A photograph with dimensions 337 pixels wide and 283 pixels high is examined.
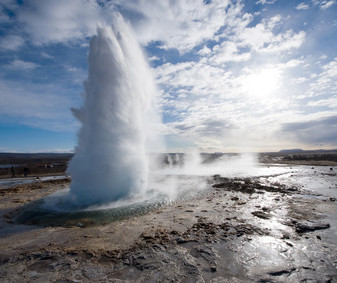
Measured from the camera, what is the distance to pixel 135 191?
13922mm

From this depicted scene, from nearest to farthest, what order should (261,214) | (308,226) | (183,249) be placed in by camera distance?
(183,249) < (308,226) < (261,214)

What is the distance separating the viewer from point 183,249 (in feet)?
19.3

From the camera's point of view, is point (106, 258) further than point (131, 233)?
No

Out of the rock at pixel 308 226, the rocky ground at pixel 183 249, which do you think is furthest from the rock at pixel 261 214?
the rock at pixel 308 226

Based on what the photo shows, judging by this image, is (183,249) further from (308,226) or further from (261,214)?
(308,226)

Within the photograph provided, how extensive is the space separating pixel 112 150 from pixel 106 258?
8.29m

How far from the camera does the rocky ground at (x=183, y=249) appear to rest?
183 inches

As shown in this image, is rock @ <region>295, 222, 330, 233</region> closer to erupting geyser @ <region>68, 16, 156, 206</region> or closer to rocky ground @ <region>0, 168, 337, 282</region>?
rocky ground @ <region>0, 168, 337, 282</region>

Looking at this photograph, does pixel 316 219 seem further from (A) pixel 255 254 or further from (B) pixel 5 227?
(B) pixel 5 227

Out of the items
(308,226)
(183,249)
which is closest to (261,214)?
(308,226)

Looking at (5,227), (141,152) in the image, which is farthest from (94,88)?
(5,227)

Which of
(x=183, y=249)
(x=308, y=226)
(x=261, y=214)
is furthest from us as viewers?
(x=261, y=214)

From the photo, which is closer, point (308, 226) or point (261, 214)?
point (308, 226)

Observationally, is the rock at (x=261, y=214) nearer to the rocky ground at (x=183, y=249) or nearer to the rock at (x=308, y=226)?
the rocky ground at (x=183, y=249)
